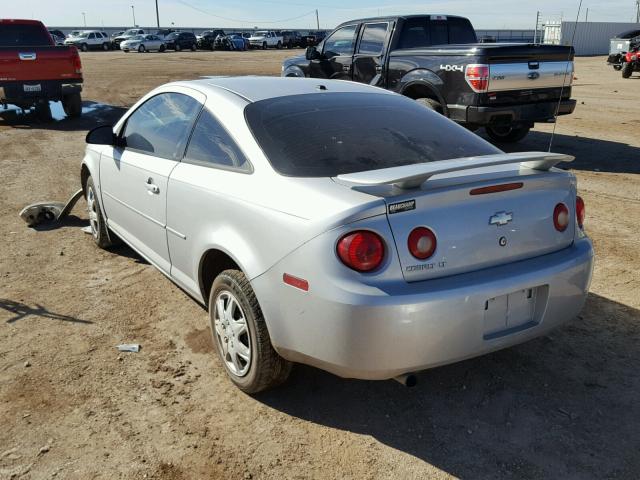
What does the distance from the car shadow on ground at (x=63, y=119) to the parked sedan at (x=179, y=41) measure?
39157mm

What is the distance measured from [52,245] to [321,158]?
12.5 ft

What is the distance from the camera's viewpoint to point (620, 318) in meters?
4.18

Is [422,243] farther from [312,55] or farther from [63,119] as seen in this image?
[63,119]

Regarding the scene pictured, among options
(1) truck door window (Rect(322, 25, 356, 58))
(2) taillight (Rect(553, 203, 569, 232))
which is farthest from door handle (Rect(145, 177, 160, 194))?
(1) truck door window (Rect(322, 25, 356, 58))

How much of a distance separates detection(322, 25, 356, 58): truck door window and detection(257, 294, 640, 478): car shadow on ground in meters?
8.18

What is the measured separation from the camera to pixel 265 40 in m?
58.9

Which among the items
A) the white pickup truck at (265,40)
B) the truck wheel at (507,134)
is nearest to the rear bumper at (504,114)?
the truck wheel at (507,134)

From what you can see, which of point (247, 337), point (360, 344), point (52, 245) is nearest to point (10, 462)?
point (247, 337)

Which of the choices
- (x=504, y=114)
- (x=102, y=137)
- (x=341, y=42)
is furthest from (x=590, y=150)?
(x=102, y=137)

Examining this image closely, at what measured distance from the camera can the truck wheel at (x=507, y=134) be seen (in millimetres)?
10625

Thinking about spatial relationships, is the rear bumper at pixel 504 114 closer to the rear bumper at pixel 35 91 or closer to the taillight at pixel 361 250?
the taillight at pixel 361 250

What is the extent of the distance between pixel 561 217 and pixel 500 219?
489mm

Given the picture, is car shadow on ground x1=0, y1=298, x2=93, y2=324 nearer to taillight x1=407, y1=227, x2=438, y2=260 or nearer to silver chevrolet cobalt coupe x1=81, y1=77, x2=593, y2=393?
silver chevrolet cobalt coupe x1=81, y1=77, x2=593, y2=393

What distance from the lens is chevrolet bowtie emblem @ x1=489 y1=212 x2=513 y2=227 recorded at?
2.86m
